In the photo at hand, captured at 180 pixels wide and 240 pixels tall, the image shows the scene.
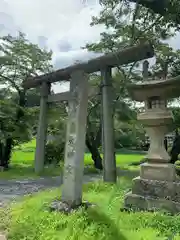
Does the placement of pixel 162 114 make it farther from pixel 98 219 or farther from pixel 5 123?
pixel 5 123

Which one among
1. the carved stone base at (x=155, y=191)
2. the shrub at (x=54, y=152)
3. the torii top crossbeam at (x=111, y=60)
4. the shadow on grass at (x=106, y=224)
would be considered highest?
the torii top crossbeam at (x=111, y=60)

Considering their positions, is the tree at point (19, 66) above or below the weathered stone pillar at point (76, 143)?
above

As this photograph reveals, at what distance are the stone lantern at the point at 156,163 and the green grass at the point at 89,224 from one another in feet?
1.58

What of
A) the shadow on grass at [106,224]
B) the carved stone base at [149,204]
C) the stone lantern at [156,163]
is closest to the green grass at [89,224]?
the shadow on grass at [106,224]

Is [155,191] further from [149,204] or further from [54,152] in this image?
[54,152]

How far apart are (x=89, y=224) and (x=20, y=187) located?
620cm

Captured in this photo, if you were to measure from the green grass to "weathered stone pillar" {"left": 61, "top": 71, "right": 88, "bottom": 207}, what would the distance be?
0.52m

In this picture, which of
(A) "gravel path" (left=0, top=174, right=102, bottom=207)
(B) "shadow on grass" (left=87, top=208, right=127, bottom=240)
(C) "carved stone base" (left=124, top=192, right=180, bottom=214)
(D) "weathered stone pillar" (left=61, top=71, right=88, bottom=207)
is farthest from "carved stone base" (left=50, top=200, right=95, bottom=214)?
(A) "gravel path" (left=0, top=174, right=102, bottom=207)

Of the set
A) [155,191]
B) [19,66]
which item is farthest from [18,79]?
[155,191]

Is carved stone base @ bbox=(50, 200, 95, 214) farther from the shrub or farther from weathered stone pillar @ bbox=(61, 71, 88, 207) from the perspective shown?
the shrub

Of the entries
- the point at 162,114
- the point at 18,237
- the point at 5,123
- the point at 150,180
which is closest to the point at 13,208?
the point at 18,237

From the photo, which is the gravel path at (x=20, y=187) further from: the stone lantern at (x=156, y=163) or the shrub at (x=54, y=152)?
the shrub at (x=54, y=152)

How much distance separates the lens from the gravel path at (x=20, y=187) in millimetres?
8727

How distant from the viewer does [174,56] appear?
15.8 metres
